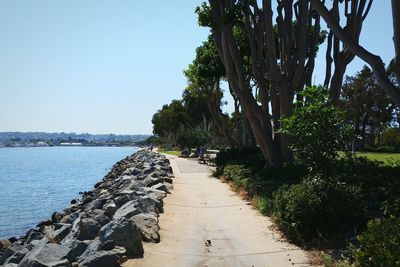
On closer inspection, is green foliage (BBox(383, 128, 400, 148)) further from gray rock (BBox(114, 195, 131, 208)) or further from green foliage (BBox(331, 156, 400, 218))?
gray rock (BBox(114, 195, 131, 208))

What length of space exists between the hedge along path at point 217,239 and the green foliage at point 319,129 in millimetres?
1872

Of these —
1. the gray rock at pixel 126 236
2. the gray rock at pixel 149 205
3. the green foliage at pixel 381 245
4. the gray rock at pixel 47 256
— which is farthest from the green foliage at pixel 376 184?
the gray rock at pixel 47 256

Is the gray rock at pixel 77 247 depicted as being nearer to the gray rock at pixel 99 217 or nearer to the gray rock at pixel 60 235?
→ the gray rock at pixel 99 217

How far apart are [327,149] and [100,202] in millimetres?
10415

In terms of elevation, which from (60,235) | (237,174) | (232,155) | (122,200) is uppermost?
(232,155)

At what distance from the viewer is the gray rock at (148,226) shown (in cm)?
974

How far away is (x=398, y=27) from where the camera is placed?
31.5ft

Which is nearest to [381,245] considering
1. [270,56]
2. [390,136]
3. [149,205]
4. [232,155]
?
[149,205]

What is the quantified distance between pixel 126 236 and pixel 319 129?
4277 millimetres

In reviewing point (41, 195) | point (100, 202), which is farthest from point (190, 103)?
point (100, 202)

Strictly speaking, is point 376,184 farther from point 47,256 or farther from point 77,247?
point 47,256

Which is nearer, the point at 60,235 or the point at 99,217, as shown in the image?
the point at 99,217

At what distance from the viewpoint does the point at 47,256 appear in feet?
26.1

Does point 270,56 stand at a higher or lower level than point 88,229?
higher
